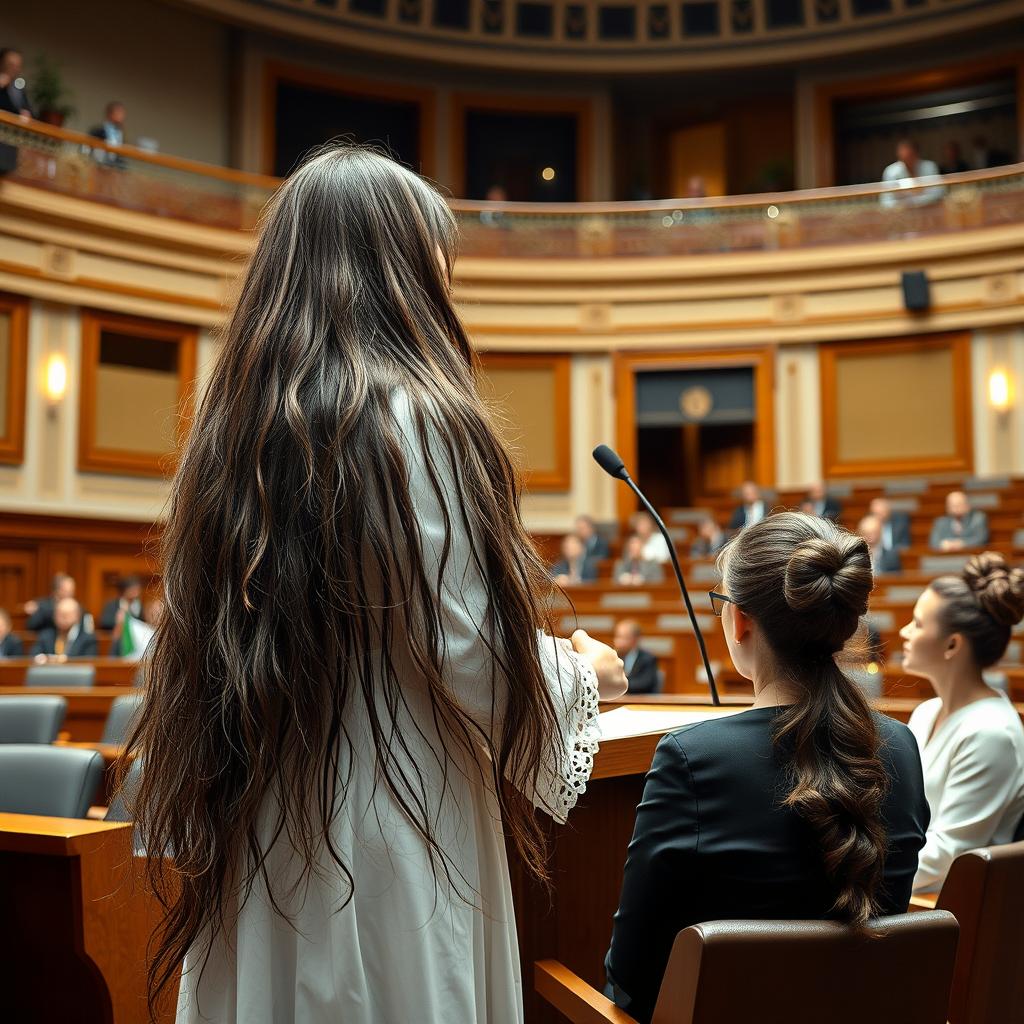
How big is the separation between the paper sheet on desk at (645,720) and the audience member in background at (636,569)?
732cm

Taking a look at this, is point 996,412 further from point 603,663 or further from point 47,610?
point 603,663

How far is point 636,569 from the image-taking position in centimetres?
978

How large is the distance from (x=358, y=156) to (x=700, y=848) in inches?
33.1

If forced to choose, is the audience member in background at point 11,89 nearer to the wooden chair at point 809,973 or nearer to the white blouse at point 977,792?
the white blouse at point 977,792

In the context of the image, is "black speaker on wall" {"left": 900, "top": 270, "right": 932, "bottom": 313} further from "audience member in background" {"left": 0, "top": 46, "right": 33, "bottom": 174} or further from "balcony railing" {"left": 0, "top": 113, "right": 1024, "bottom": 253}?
"audience member in background" {"left": 0, "top": 46, "right": 33, "bottom": 174}

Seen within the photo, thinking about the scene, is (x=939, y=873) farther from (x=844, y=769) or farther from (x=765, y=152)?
(x=765, y=152)

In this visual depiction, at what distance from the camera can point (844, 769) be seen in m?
1.32

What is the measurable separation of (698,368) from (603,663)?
37.7 feet

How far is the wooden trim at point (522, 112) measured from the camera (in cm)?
1432

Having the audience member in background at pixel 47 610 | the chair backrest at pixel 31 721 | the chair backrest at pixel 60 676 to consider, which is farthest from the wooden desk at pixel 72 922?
the audience member in background at pixel 47 610

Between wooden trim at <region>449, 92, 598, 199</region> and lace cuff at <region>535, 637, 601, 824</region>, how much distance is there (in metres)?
13.5

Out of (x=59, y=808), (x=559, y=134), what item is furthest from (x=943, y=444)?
(x=59, y=808)

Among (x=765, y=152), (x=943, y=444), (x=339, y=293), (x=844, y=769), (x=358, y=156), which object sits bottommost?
(x=844, y=769)

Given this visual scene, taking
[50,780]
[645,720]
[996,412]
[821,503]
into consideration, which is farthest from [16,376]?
[645,720]
